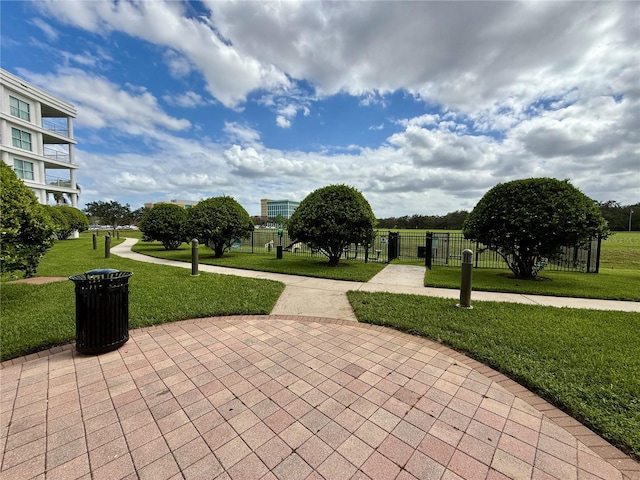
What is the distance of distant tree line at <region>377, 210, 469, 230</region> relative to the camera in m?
41.9

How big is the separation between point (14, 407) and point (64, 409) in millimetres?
473

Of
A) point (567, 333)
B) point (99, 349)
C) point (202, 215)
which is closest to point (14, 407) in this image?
point (99, 349)

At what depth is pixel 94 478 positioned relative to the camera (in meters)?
1.88

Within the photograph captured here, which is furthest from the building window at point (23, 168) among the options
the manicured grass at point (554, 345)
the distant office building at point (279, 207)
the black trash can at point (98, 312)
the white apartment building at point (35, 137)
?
the distant office building at point (279, 207)

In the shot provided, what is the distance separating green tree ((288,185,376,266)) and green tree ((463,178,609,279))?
145 inches

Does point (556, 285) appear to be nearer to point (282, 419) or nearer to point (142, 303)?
point (282, 419)

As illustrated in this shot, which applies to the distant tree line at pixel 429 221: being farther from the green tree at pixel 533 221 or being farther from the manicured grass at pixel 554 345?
the manicured grass at pixel 554 345

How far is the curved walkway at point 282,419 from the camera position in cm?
199

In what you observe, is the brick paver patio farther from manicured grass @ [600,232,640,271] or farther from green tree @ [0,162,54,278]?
manicured grass @ [600,232,640,271]

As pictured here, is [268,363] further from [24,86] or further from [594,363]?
[24,86]

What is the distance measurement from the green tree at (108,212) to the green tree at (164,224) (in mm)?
37513

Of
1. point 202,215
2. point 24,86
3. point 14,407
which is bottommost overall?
point 14,407

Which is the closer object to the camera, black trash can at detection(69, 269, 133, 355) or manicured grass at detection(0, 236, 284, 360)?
black trash can at detection(69, 269, 133, 355)

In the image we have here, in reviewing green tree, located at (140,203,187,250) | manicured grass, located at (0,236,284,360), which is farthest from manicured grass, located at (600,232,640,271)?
green tree, located at (140,203,187,250)
